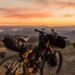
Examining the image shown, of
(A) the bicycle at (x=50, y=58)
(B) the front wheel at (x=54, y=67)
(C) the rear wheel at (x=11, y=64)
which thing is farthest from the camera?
(B) the front wheel at (x=54, y=67)

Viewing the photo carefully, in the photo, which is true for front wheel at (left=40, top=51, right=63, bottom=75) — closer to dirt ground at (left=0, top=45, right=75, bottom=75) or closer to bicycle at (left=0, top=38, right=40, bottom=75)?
bicycle at (left=0, top=38, right=40, bottom=75)

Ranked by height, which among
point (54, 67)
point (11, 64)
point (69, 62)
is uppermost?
point (11, 64)

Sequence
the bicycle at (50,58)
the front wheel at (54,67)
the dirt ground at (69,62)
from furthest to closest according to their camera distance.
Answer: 1. the dirt ground at (69,62)
2. the front wheel at (54,67)
3. the bicycle at (50,58)

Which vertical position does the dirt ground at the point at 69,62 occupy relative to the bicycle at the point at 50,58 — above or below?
below

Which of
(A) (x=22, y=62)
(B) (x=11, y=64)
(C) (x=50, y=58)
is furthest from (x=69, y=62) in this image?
(B) (x=11, y=64)

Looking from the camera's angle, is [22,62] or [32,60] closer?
[22,62]

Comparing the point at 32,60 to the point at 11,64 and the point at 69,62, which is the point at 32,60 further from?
the point at 69,62

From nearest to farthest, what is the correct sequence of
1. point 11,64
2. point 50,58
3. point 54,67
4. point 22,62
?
point 11,64 < point 22,62 < point 50,58 < point 54,67

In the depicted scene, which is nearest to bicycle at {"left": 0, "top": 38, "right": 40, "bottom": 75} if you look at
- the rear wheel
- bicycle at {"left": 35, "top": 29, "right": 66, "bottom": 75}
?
the rear wheel

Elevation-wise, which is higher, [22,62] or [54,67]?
[22,62]

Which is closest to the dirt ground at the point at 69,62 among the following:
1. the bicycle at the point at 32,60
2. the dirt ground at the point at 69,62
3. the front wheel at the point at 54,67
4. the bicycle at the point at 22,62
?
the dirt ground at the point at 69,62

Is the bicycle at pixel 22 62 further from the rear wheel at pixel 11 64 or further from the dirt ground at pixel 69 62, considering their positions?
the dirt ground at pixel 69 62

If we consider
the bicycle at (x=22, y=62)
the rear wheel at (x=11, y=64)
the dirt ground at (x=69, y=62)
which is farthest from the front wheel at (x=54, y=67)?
the dirt ground at (x=69, y=62)

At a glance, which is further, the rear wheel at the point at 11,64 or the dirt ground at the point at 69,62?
the dirt ground at the point at 69,62
